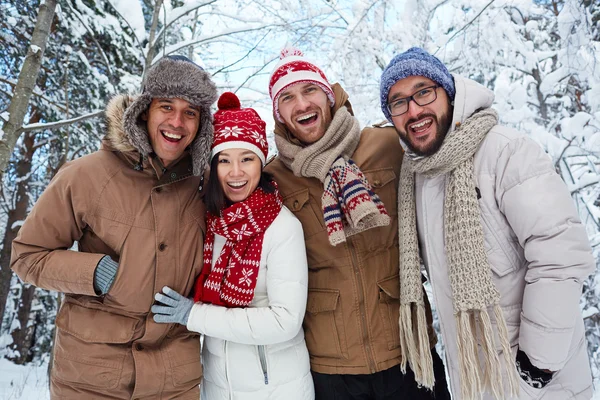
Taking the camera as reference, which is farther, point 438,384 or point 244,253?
point 438,384

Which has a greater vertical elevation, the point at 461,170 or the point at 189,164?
the point at 189,164

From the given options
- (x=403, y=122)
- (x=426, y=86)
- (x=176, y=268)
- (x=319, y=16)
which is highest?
(x=319, y=16)

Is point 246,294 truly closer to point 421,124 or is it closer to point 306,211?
point 306,211

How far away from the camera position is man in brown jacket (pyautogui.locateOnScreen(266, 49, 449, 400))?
2.18m

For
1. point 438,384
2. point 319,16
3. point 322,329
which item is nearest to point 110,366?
point 322,329

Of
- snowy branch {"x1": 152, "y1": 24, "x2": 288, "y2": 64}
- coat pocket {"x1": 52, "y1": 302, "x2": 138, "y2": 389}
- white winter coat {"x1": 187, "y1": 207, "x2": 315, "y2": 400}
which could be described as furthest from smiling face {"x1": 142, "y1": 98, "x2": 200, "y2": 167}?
snowy branch {"x1": 152, "y1": 24, "x2": 288, "y2": 64}

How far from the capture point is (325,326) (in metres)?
2.24

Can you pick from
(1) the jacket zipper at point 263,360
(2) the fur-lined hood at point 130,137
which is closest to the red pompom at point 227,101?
(2) the fur-lined hood at point 130,137

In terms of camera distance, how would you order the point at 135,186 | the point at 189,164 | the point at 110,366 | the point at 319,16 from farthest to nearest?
the point at 319,16
the point at 189,164
the point at 135,186
the point at 110,366

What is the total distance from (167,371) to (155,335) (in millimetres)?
194

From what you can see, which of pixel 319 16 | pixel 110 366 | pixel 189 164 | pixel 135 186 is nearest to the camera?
pixel 110 366

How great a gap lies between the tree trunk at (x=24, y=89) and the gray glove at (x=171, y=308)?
1833 mm

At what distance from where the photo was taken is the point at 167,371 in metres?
2.02

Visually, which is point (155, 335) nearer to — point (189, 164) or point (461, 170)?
point (189, 164)
